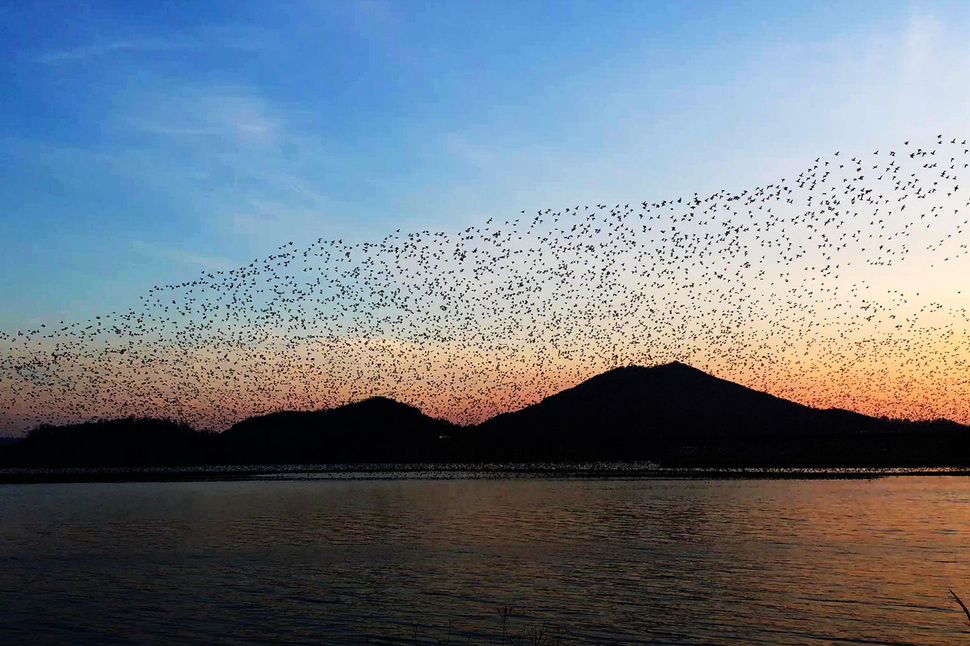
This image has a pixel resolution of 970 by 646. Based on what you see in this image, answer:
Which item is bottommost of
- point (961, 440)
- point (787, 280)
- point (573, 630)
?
point (573, 630)

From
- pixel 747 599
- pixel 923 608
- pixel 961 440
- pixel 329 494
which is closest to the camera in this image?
pixel 961 440

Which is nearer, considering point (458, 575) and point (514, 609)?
point (514, 609)

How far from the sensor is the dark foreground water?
27344 millimetres

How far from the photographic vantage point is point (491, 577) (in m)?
38.2

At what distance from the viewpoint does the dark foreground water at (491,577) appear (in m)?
27.3

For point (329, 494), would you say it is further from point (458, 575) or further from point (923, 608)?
point (923, 608)

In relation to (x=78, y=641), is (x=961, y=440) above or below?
above

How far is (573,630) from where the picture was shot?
26844mm

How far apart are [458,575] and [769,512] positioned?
45075mm

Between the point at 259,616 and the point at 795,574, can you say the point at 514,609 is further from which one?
the point at 795,574

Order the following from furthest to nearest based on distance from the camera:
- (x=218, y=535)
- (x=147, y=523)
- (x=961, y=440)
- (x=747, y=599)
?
1. (x=147, y=523)
2. (x=218, y=535)
3. (x=747, y=599)
4. (x=961, y=440)

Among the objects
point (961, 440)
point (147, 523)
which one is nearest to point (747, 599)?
point (961, 440)

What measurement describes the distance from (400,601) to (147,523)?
153ft

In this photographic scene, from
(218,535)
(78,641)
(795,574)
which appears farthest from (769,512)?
(78,641)
